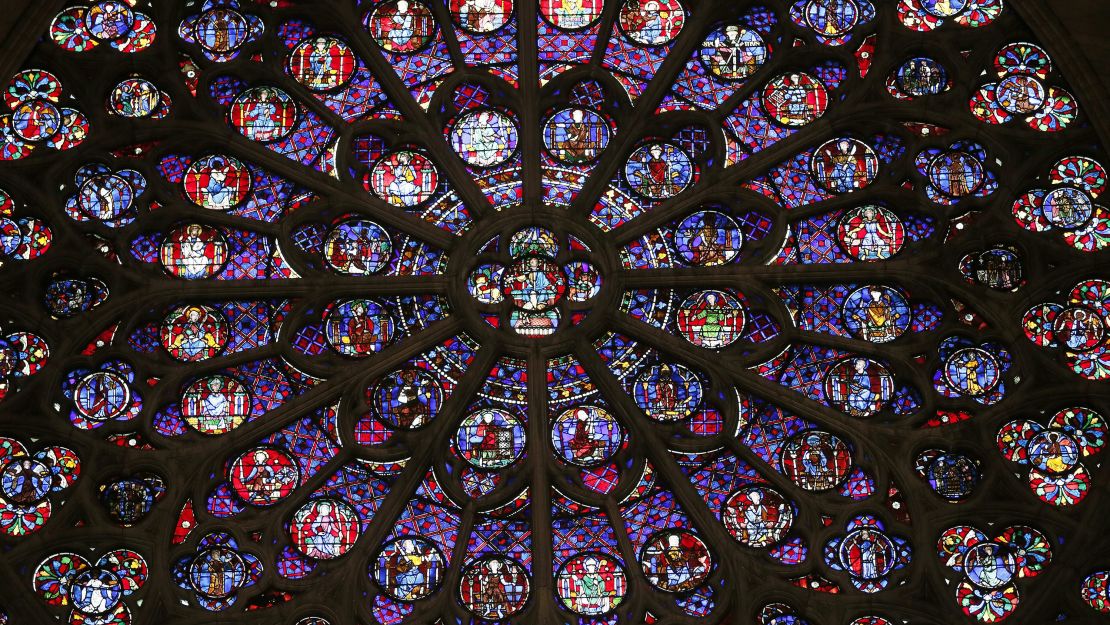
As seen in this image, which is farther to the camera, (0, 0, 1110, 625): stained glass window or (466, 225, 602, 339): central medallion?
(466, 225, 602, 339): central medallion

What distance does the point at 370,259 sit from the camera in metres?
17.7

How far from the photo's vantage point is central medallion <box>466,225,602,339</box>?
1747 cm

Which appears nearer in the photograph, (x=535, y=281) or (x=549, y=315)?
(x=549, y=315)

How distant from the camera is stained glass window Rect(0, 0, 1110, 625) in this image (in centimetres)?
1670

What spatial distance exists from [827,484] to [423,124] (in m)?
3.85

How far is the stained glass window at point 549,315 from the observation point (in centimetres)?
1670

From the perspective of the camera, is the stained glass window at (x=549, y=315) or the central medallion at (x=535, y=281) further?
the central medallion at (x=535, y=281)

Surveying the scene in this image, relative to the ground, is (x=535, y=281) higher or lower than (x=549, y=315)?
higher

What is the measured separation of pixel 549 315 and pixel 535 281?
279mm

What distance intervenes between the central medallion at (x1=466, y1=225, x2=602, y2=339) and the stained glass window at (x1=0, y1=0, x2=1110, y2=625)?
27 millimetres

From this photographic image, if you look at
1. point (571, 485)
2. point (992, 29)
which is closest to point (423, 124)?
point (571, 485)

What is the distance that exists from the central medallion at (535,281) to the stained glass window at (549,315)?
3cm

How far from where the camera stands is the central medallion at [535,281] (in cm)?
1747

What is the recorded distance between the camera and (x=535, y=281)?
1762cm
